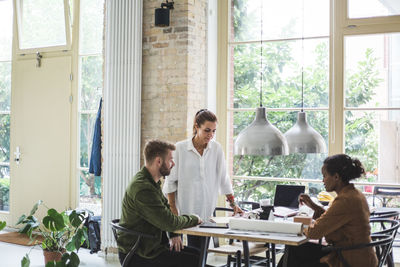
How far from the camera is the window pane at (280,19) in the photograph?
5738 millimetres

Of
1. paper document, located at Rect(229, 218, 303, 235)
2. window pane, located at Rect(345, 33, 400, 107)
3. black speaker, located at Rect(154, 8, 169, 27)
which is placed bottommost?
paper document, located at Rect(229, 218, 303, 235)

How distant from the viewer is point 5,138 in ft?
26.3

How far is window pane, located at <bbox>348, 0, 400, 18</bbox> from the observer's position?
213 inches

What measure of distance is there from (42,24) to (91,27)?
915mm

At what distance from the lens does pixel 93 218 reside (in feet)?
21.3

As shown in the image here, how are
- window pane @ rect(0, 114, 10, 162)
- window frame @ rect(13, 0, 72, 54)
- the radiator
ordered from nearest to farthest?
1. the radiator
2. window frame @ rect(13, 0, 72, 54)
3. window pane @ rect(0, 114, 10, 162)

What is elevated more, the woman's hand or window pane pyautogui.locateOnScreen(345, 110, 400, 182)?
window pane pyautogui.locateOnScreen(345, 110, 400, 182)

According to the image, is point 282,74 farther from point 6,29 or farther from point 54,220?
point 6,29

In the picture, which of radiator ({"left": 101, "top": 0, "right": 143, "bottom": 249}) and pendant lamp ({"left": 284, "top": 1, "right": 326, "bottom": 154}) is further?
radiator ({"left": 101, "top": 0, "right": 143, "bottom": 249})

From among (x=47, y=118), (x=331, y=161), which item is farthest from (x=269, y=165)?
(x=47, y=118)

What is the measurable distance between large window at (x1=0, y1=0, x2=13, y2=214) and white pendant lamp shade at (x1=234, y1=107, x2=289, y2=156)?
493 centimetres

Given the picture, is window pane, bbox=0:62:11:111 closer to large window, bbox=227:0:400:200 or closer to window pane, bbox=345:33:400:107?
large window, bbox=227:0:400:200

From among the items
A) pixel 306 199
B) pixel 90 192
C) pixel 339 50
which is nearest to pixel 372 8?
pixel 339 50

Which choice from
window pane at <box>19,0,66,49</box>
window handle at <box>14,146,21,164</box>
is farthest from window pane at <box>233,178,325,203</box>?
window handle at <box>14,146,21,164</box>
